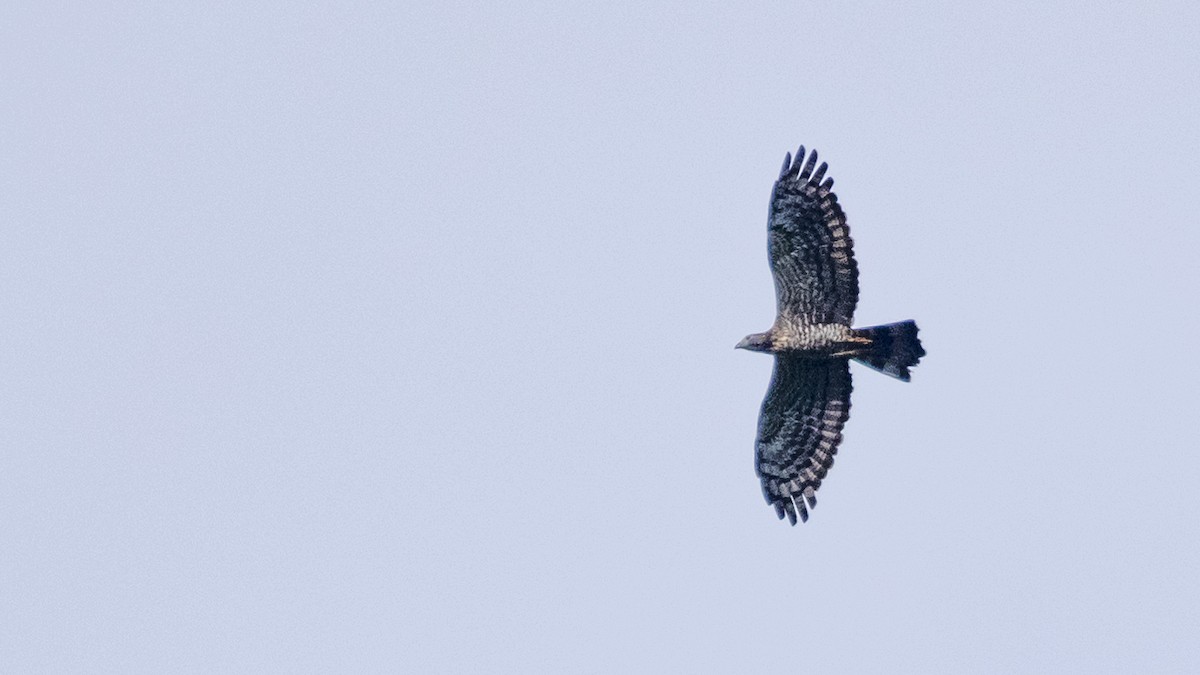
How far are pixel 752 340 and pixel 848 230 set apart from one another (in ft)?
6.51

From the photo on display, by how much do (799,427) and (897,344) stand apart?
2.12 m

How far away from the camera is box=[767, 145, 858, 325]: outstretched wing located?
26.5m

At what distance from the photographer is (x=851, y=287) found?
2650cm

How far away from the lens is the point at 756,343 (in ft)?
89.5

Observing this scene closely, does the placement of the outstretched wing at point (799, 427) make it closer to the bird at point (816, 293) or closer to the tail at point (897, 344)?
the bird at point (816, 293)

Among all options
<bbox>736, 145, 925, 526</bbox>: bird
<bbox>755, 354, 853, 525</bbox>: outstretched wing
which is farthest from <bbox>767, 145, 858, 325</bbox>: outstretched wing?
<bbox>755, 354, 853, 525</bbox>: outstretched wing

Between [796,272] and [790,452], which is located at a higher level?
[796,272]

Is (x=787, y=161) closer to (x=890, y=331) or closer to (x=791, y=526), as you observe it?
(x=890, y=331)

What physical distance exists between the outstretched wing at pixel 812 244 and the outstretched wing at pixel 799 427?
1036mm

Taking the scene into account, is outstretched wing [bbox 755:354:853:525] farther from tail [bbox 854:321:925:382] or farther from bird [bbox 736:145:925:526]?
tail [bbox 854:321:925:382]

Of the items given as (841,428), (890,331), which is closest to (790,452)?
(841,428)

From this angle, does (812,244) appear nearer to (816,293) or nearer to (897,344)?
(816,293)

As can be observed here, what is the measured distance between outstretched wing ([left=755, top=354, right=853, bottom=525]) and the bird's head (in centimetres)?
34

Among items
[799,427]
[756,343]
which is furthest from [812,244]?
[799,427]
